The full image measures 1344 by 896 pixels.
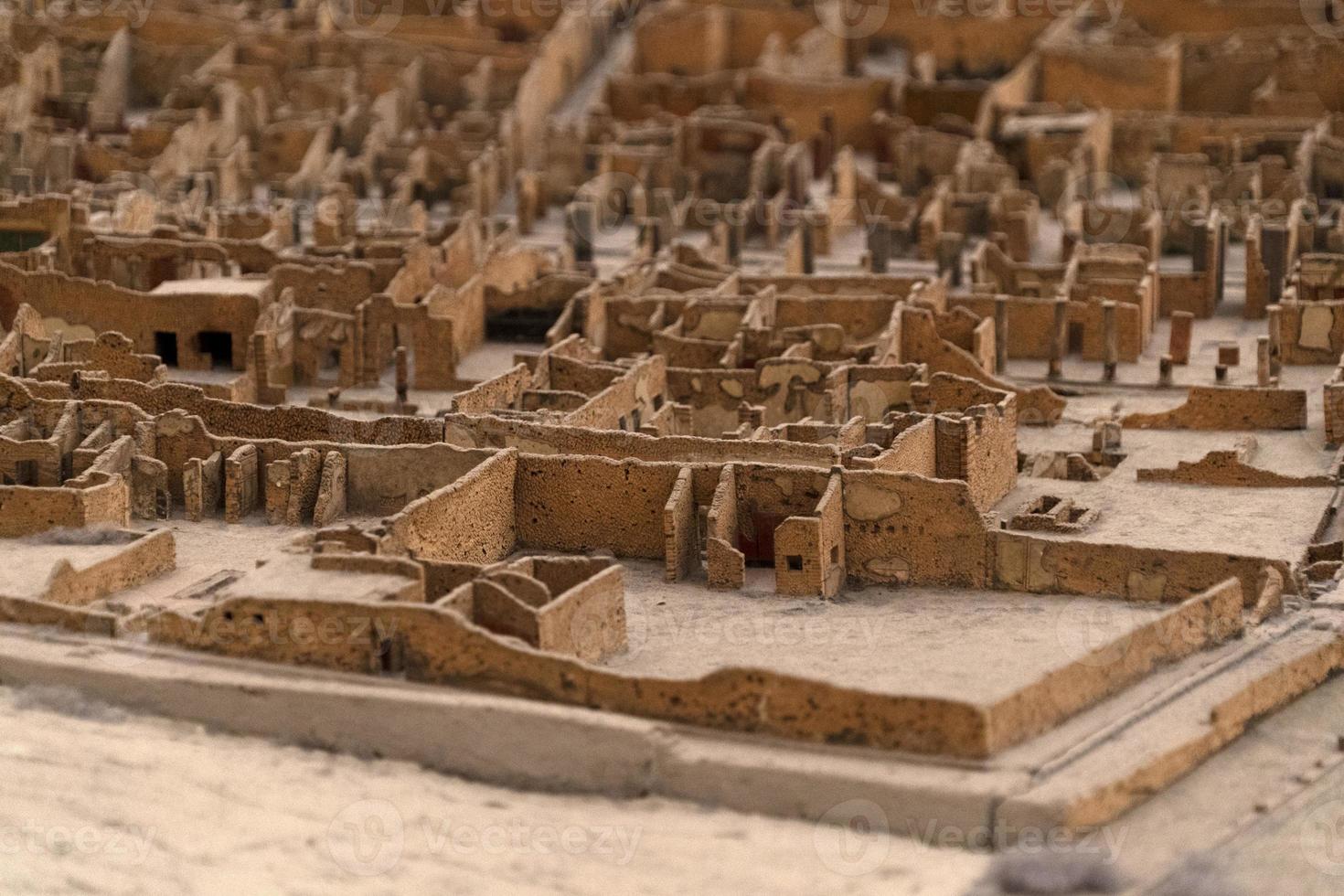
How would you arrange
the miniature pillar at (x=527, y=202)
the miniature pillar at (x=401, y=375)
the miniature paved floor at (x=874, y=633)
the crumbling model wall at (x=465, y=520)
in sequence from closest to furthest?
the miniature paved floor at (x=874, y=633), the crumbling model wall at (x=465, y=520), the miniature pillar at (x=401, y=375), the miniature pillar at (x=527, y=202)

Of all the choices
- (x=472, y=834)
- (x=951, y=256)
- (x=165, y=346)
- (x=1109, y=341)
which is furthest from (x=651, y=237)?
(x=472, y=834)

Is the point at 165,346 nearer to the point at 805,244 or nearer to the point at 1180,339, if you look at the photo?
the point at 805,244

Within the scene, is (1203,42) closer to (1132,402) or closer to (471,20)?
(471,20)

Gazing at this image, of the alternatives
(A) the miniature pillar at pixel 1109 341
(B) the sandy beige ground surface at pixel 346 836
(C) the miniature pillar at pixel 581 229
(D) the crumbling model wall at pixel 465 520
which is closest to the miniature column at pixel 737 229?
(C) the miniature pillar at pixel 581 229

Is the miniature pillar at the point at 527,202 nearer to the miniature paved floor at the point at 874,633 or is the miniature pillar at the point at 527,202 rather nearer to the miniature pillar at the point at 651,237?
the miniature pillar at the point at 651,237

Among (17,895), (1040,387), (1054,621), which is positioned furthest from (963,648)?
(1040,387)

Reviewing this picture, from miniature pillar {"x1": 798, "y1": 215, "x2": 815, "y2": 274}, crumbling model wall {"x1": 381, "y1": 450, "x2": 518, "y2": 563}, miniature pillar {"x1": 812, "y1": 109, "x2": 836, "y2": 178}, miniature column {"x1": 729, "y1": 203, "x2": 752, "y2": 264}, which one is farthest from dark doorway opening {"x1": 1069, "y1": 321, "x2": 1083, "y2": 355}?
miniature pillar {"x1": 812, "y1": 109, "x2": 836, "y2": 178}

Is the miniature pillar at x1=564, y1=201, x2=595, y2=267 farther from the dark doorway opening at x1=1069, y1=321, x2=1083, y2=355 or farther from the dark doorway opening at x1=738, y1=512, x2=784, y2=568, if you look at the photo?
the dark doorway opening at x1=738, y1=512, x2=784, y2=568

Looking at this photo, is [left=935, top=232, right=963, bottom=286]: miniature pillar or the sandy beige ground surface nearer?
the sandy beige ground surface
